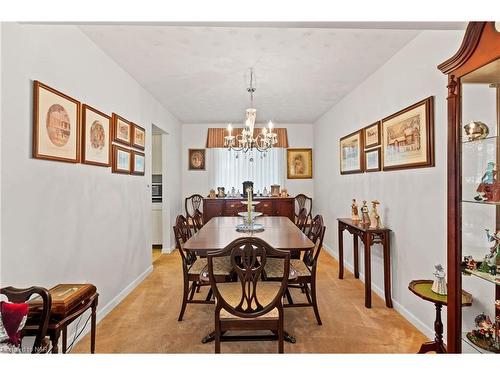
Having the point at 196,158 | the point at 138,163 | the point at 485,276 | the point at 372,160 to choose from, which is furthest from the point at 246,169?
the point at 485,276

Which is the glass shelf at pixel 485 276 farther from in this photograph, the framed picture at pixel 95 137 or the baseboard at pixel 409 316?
the framed picture at pixel 95 137

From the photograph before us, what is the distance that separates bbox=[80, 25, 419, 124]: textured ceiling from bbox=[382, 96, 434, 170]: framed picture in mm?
650

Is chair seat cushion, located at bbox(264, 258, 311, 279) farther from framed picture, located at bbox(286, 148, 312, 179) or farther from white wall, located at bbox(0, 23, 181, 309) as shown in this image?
framed picture, located at bbox(286, 148, 312, 179)

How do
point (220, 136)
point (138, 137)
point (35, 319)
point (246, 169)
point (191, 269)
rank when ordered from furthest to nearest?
point (246, 169)
point (220, 136)
point (138, 137)
point (191, 269)
point (35, 319)

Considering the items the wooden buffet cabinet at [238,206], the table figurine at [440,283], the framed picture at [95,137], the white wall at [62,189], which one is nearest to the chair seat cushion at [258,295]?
the table figurine at [440,283]

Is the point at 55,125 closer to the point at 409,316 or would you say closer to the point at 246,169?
the point at 409,316

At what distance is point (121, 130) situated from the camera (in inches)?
117

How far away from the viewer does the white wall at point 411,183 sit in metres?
2.11

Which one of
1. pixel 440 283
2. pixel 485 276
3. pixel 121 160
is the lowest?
pixel 440 283

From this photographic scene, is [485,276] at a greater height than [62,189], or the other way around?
[62,189]

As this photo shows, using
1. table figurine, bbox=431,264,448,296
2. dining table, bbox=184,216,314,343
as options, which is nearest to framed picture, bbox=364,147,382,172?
dining table, bbox=184,216,314,343

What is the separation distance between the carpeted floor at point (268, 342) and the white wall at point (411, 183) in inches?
11.6

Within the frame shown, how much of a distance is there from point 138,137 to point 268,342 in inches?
111
